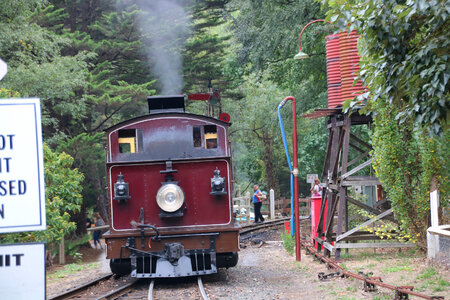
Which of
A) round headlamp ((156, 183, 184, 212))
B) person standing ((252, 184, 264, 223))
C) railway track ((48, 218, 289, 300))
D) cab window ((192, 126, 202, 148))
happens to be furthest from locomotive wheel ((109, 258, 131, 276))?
person standing ((252, 184, 264, 223))

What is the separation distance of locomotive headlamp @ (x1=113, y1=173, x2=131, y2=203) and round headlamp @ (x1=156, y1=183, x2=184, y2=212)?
58 centimetres

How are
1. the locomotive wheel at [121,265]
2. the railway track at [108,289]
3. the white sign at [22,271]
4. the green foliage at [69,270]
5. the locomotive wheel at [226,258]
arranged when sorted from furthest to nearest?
1. the green foliage at [69,270]
2. the locomotive wheel at [226,258]
3. the locomotive wheel at [121,265]
4. the railway track at [108,289]
5. the white sign at [22,271]

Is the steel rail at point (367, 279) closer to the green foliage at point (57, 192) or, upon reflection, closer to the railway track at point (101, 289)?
the railway track at point (101, 289)

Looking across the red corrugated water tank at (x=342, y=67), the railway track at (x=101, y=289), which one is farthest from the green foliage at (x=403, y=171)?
the railway track at (x=101, y=289)

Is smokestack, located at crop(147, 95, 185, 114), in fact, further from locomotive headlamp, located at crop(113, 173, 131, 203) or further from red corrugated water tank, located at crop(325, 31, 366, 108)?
red corrugated water tank, located at crop(325, 31, 366, 108)

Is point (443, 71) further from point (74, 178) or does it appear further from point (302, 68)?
point (302, 68)

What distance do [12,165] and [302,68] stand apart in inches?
814

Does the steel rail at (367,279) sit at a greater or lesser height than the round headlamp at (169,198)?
lesser

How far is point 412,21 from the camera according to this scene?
22.1 ft

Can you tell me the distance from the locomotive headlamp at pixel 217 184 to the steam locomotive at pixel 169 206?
0.02m

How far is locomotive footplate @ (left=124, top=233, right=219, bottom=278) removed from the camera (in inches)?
421

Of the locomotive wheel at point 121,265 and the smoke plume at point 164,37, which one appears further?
the smoke plume at point 164,37

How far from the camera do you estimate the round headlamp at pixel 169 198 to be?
1078 centimetres

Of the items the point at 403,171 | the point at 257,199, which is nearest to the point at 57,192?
the point at 403,171
